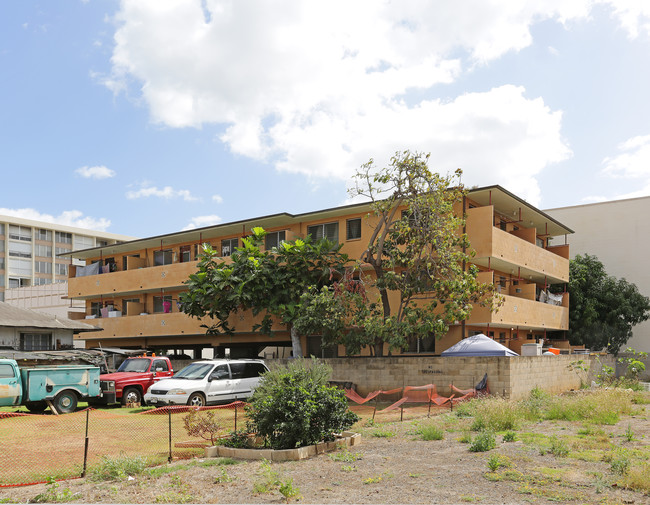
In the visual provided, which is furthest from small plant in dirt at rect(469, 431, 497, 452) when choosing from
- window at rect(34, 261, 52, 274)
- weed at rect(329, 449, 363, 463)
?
window at rect(34, 261, 52, 274)

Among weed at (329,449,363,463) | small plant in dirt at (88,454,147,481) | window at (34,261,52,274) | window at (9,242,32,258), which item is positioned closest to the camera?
small plant in dirt at (88,454,147,481)

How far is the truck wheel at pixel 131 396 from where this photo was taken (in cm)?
2261

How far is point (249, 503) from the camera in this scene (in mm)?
8242

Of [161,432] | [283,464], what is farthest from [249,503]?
[161,432]

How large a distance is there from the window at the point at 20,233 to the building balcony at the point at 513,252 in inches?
2954

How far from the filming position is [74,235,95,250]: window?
9531 cm

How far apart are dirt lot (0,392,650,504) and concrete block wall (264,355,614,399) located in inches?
327

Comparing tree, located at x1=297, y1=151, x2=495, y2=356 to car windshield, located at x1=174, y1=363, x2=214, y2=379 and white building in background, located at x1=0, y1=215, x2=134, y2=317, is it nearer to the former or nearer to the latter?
car windshield, located at x1=174, y1=363, x2=214, y2=379

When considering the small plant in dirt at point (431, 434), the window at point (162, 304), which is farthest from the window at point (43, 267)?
the small plant in dirt at point (431, 434)

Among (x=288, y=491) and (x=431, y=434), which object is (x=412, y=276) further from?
(x=288, y=491)

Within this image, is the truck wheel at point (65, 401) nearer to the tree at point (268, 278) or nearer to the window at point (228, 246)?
the tree at point (268, 278)

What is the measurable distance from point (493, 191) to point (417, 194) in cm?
475

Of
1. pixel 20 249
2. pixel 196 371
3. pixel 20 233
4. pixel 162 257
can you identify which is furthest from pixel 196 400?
pixel 20 233

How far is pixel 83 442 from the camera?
47.1 ft
